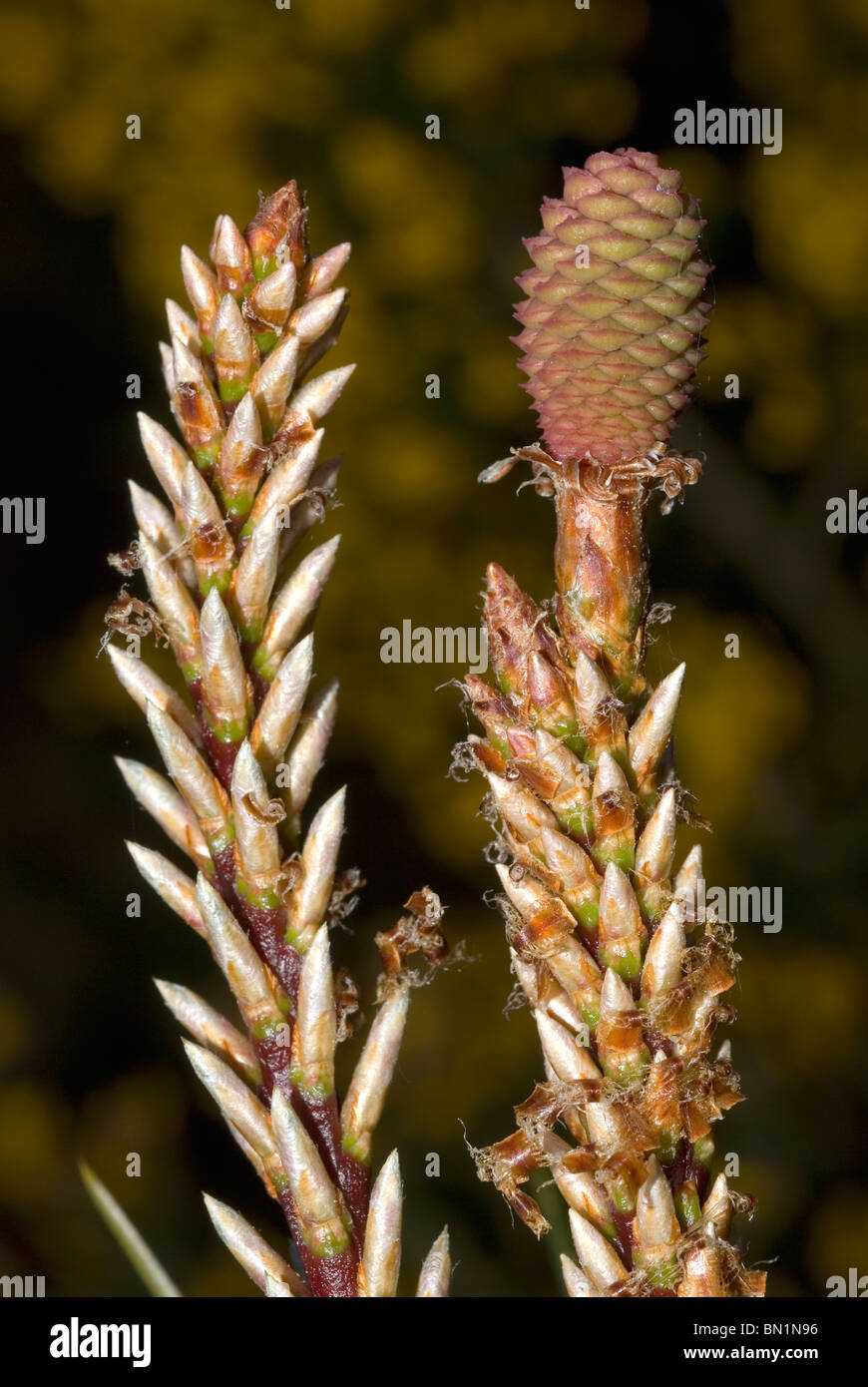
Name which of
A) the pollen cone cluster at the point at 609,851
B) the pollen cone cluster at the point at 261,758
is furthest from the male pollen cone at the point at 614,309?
the pollen cone cluster at the point at 261,758

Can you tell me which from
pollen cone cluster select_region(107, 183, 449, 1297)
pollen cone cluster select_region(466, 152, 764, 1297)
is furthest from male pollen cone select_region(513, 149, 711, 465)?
pollen cone cluster select_region(107, 183, 449, 1297)

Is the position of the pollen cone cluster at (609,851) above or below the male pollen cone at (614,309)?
below

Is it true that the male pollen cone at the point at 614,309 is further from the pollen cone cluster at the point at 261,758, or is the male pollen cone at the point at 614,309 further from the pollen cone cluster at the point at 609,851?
the pollen cone cluster at the point at 261,758

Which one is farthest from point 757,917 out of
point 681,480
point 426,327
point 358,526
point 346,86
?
point 681,480

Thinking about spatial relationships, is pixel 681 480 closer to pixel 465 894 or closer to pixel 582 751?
pixel 582 751

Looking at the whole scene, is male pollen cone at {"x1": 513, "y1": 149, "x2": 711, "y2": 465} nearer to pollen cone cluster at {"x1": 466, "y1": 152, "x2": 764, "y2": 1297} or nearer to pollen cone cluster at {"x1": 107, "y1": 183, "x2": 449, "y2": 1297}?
pollen cone cluster at {"x1": 466, "y1": 152, "x2": 764, "y2": 1297}
